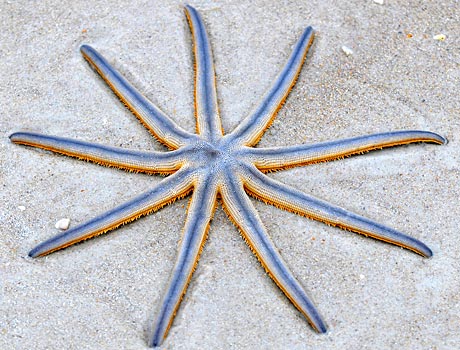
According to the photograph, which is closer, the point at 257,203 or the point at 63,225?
the point at 63,225

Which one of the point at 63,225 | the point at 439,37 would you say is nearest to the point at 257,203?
the point at 63,225

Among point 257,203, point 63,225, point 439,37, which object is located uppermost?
point 439,37

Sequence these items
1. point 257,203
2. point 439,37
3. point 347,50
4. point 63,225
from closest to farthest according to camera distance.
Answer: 1. point 63,225
2. point 257,203
3. point 347,50
4. point 439,37

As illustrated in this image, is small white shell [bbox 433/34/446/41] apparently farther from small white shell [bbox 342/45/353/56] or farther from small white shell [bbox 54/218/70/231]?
small white shell [bbox 54/218/70/231]

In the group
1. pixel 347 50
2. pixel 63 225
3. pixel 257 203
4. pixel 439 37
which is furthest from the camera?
pixel 439 37

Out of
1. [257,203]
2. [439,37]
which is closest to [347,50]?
[439,37]

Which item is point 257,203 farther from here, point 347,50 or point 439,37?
point 439,37

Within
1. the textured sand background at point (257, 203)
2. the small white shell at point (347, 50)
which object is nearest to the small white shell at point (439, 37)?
the textured sand background at point (257, 203)

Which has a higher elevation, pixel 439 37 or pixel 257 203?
pixel 439 37

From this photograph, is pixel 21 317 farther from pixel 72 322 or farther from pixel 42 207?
pixel 42 207
